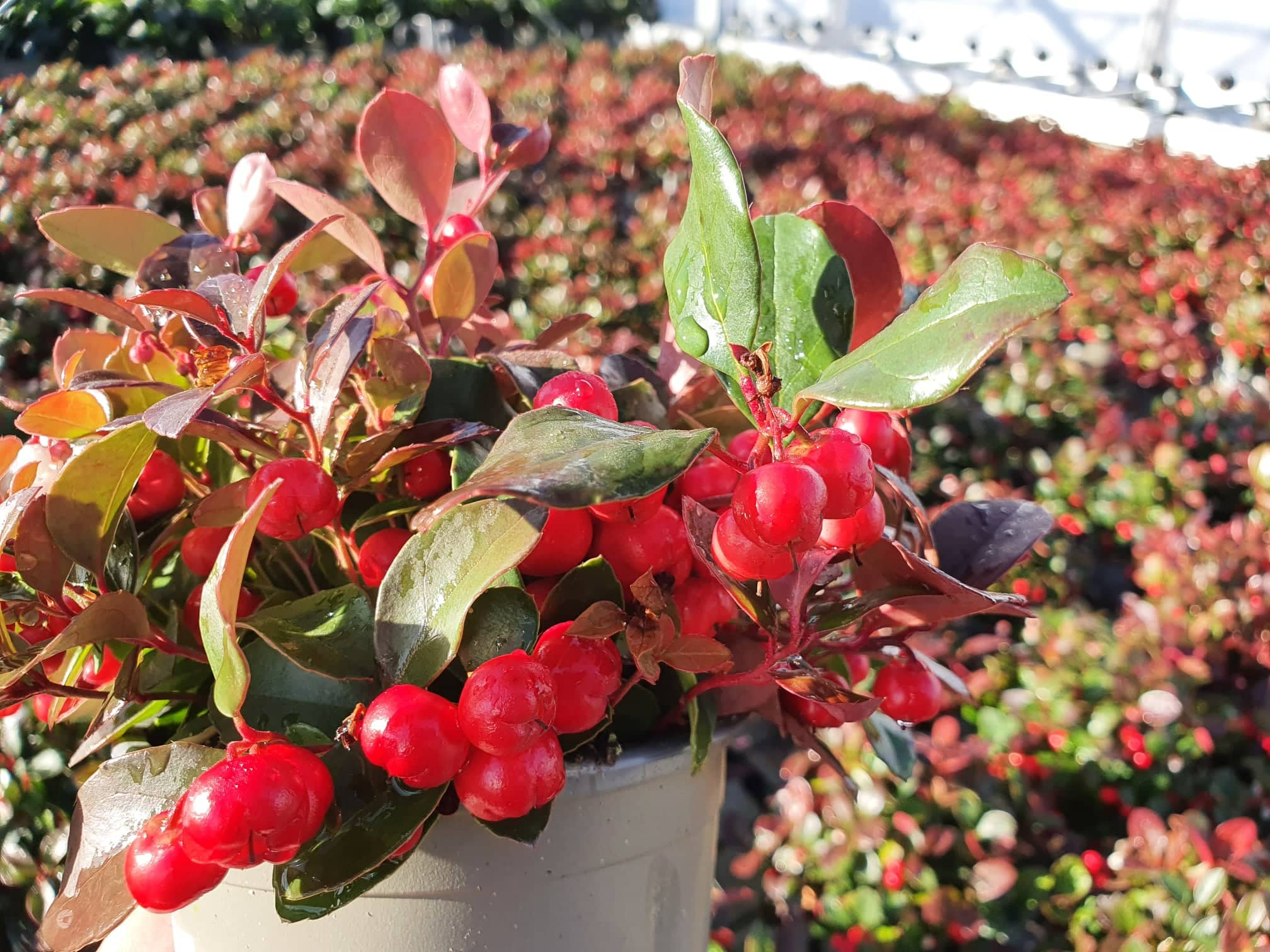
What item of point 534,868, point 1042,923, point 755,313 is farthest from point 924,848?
point 755,313

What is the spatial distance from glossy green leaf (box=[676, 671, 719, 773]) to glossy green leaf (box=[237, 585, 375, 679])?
137 mm

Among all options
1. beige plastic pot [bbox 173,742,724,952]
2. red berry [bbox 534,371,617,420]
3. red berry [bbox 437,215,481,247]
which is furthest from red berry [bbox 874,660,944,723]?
red berry [bbox 437,215,481,247]

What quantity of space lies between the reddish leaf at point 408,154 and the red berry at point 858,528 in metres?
0.26

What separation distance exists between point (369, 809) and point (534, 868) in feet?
0.34

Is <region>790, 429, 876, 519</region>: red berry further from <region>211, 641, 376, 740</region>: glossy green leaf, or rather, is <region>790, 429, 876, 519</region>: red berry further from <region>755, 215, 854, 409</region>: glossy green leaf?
<region>211, 641, 376, 740</region>: glossy green leaf

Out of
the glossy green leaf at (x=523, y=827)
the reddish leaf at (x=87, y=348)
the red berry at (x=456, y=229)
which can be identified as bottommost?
the glossy green leaf at (x=523, y=827)

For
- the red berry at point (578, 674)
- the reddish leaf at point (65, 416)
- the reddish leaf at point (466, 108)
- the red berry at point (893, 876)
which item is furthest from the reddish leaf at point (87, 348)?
the red berry at point (893, 876)

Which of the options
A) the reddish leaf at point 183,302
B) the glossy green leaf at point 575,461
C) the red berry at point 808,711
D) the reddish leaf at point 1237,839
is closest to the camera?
the glossy green leaf at point 575,461

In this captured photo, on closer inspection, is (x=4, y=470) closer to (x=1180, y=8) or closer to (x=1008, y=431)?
(x=1008, y=431)

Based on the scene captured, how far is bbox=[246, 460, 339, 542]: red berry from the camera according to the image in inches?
15.2

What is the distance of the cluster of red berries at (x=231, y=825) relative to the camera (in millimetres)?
324

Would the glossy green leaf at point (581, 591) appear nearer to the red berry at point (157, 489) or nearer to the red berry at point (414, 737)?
the red berry at point (414, 737)

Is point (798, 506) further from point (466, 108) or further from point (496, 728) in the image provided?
point (466, 108)

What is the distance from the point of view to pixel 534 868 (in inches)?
17.5
